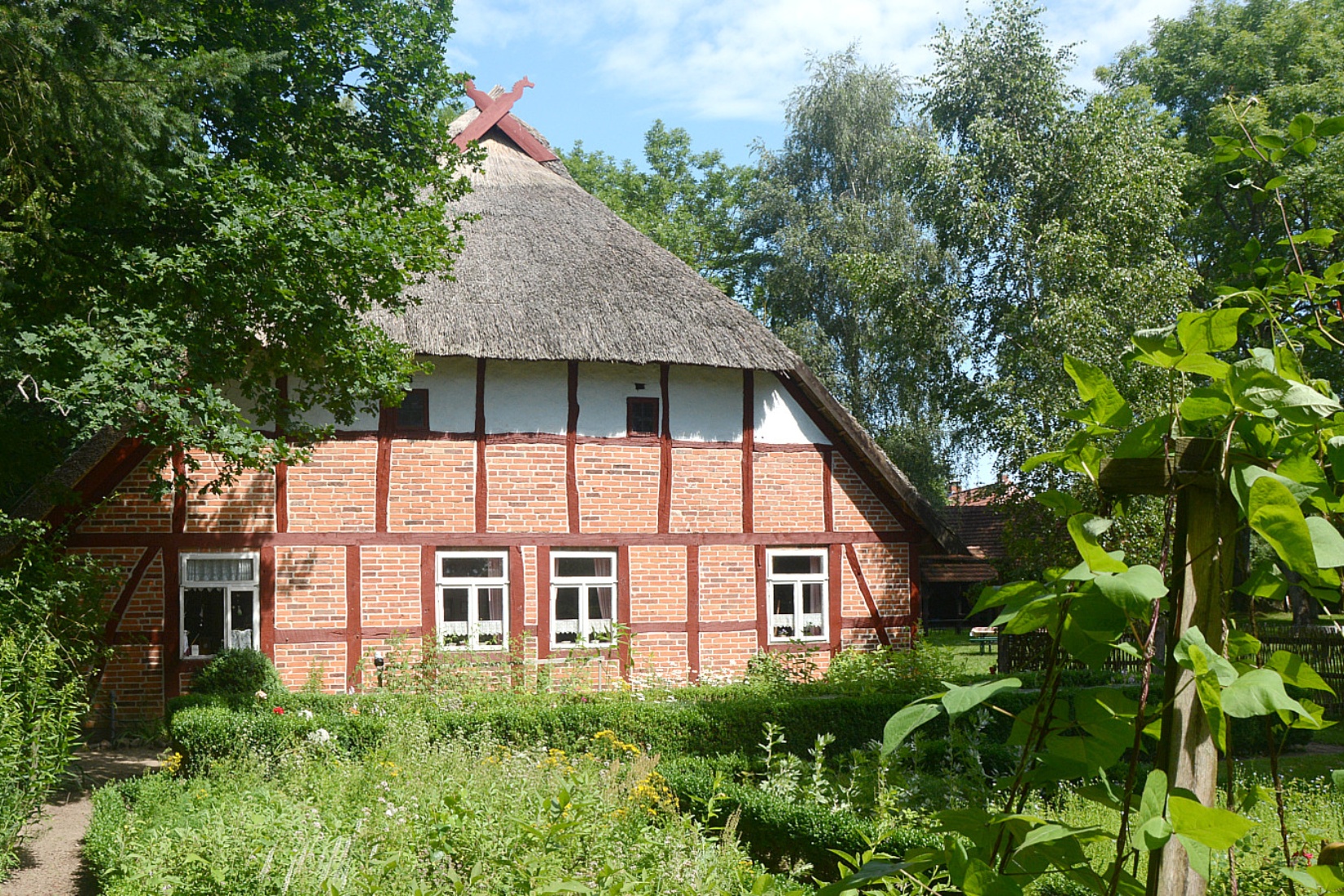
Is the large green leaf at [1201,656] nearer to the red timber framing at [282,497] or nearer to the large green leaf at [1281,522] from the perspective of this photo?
the large green leaf at [1281,522]

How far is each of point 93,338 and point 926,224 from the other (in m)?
12.9

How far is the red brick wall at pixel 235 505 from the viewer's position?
11.3 metres

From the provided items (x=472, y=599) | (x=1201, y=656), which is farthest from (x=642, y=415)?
(x=1201, y=656)

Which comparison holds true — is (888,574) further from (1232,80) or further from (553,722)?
(1232,80)

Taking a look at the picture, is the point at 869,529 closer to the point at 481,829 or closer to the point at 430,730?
the point at 430,730

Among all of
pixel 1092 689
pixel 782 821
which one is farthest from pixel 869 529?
pixel 1092 689

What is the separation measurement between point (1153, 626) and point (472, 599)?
11601 mm

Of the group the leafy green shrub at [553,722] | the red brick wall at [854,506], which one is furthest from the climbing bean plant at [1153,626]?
Result: the red brick wall at [854,506]

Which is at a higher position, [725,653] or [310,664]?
[310,664]

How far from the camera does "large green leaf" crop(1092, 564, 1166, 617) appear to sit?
92 centimetres

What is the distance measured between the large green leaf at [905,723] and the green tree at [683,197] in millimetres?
26447

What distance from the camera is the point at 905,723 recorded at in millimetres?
1026

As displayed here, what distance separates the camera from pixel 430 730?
8891 millimetres

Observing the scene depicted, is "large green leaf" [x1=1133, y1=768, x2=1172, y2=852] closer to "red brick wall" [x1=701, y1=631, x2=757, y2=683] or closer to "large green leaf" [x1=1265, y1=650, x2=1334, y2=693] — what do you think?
"large green leaf" [x1=1265, y1=650, x2=1334, y2=693]
